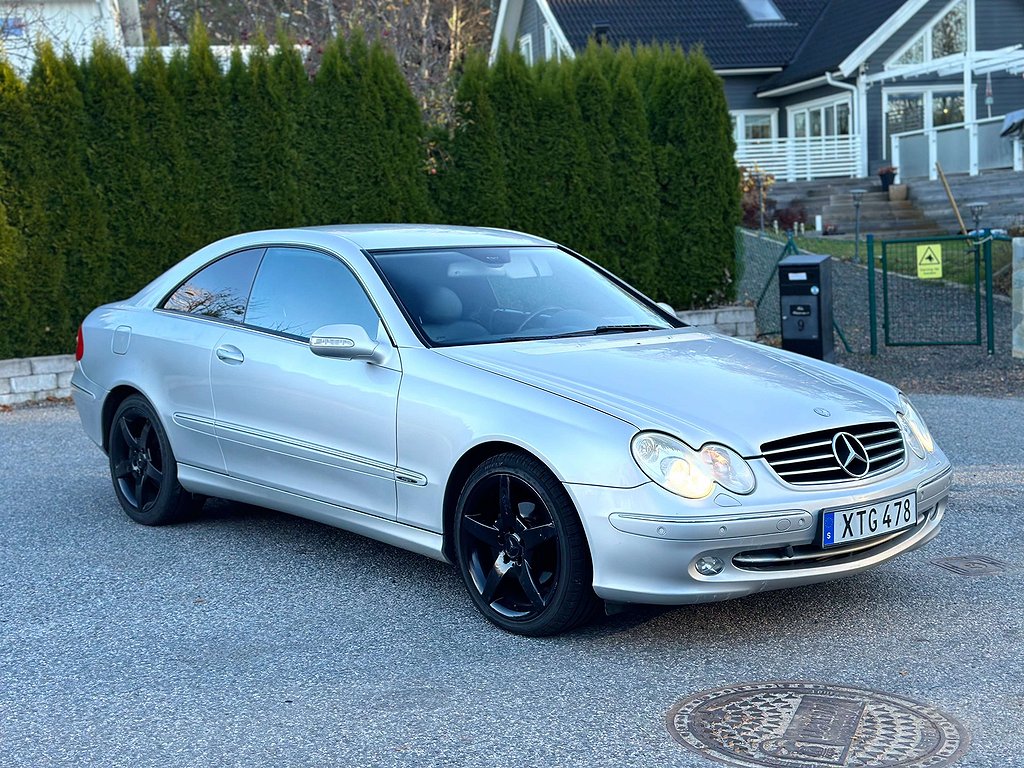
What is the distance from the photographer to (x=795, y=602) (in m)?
5.27

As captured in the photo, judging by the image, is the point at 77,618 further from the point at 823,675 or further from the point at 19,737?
the point at 823,675

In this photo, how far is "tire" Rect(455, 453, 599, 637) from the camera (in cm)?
466

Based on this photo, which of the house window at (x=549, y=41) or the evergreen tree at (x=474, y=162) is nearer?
the evergreen tree at (x=474, y=162)

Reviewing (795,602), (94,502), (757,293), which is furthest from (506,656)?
(757,293)

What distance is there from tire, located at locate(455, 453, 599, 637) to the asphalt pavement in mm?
122

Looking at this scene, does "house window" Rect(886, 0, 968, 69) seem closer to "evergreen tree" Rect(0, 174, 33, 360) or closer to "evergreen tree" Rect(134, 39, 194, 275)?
"evergreen tree" Rect(134, 39, 194, 275)

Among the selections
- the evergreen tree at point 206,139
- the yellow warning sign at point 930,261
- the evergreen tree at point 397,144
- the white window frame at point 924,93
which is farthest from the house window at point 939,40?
the evergreen tree at point 206,139

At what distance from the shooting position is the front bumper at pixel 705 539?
4.45 meters

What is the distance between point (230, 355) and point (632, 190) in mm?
8355

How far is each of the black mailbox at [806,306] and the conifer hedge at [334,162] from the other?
2566 mm

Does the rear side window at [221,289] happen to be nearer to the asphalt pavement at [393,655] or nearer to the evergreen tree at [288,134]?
the asphalt pavement at [393,655]

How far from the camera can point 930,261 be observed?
42.0ft

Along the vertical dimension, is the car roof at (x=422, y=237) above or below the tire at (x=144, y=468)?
above

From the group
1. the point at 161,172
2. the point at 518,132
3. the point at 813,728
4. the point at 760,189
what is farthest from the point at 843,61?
the point at 813,728
